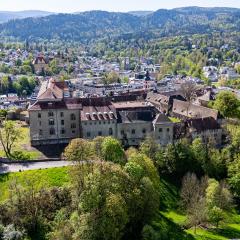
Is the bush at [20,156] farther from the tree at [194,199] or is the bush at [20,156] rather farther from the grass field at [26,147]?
the tree at [194,199]

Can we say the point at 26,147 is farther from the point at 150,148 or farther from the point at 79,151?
the point at 150,148

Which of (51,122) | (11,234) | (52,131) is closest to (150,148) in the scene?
(52,131)

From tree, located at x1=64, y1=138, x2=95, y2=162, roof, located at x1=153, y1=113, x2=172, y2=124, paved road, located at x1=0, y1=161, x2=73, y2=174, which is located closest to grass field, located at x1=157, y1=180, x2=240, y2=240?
tree, located at x1=64, y1=138, x2=95, y2=162

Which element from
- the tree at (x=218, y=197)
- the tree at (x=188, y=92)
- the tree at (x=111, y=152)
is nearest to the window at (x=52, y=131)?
the tree at (x=111, y=152)

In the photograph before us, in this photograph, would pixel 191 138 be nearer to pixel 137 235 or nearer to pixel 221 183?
pixel 221 183

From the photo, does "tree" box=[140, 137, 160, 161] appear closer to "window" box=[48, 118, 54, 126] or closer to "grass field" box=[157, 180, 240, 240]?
"grass field" box=[157, 180, 240, 240]

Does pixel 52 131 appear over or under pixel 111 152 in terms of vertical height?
under
